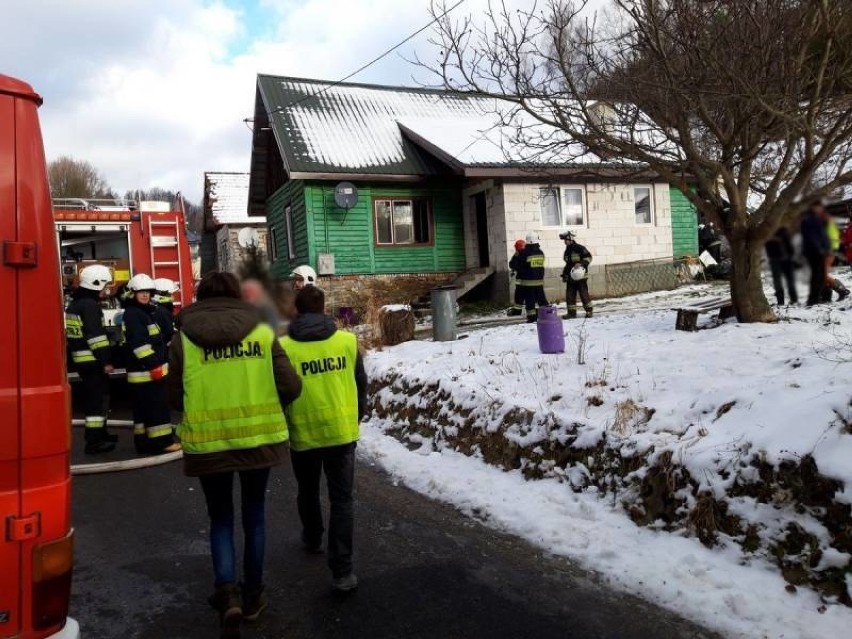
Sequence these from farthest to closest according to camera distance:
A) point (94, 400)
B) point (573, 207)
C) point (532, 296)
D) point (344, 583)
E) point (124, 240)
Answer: point (573, 207) → point (532, 296) → point (124, 240) → point (94, 400) → point (344, 583)

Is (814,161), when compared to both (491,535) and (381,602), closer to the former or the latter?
(381,602)

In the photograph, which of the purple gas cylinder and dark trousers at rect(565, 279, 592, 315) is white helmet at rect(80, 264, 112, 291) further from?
Answer: dark trousers at rect(565, 279, 592, 315)

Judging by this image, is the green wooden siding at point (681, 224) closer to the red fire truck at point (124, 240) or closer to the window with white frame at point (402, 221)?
the window with white frame at point (402, 221)

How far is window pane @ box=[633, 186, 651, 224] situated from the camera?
18.6m

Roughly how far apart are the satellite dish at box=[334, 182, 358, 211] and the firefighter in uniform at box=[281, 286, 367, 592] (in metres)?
13.5

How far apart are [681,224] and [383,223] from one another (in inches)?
331

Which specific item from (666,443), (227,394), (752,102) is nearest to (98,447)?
(227,394)

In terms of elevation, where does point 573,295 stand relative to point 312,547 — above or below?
above

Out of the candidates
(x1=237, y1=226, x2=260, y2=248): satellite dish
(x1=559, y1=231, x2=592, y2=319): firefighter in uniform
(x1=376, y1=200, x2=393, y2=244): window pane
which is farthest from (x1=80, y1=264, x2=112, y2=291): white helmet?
(x1=376, y1=200, x2=393, y2=244): window pane

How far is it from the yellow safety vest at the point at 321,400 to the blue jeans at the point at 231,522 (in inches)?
16.7

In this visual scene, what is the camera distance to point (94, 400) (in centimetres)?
678

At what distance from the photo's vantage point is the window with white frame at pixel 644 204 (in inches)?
733

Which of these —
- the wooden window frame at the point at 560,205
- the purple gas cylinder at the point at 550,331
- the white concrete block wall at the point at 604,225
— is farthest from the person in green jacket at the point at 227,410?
the wooden window frame at the point at 560,205

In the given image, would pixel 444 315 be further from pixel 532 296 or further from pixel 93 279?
pixel 93 279
